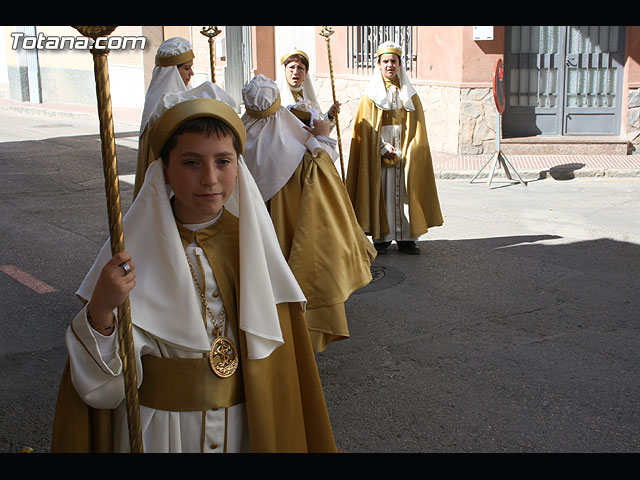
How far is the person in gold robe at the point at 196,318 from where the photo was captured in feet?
7.66

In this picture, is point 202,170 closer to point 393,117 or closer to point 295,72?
point 295,72

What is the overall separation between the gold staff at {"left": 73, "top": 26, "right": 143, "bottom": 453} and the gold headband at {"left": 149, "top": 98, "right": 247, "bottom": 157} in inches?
11.1

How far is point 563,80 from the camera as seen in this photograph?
14336 millimetres

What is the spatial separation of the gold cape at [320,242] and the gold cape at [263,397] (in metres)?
2.18

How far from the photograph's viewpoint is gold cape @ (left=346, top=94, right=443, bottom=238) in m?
7.96

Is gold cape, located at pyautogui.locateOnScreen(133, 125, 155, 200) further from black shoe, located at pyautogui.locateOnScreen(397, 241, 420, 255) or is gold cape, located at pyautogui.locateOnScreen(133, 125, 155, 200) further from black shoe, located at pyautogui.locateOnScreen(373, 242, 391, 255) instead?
black shoe, located at pyautogui.locateOnScreen(397, 241, 420, 255)

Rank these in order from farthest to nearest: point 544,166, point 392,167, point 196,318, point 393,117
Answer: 1. point 544,166
2. point 392,167
3. point 393,117
4. point 196,318

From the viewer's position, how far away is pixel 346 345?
5.55 m

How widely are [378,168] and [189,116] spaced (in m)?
5.72

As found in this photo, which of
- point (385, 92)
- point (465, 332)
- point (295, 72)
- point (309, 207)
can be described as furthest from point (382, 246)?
point (309, 207)

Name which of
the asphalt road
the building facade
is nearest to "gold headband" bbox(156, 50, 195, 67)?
the asphalt road

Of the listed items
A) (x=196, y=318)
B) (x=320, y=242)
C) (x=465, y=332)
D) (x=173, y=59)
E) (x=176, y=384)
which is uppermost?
(x=173, y=59)

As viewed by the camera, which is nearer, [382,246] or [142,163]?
[142,163]

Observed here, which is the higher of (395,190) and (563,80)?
(563,80)
